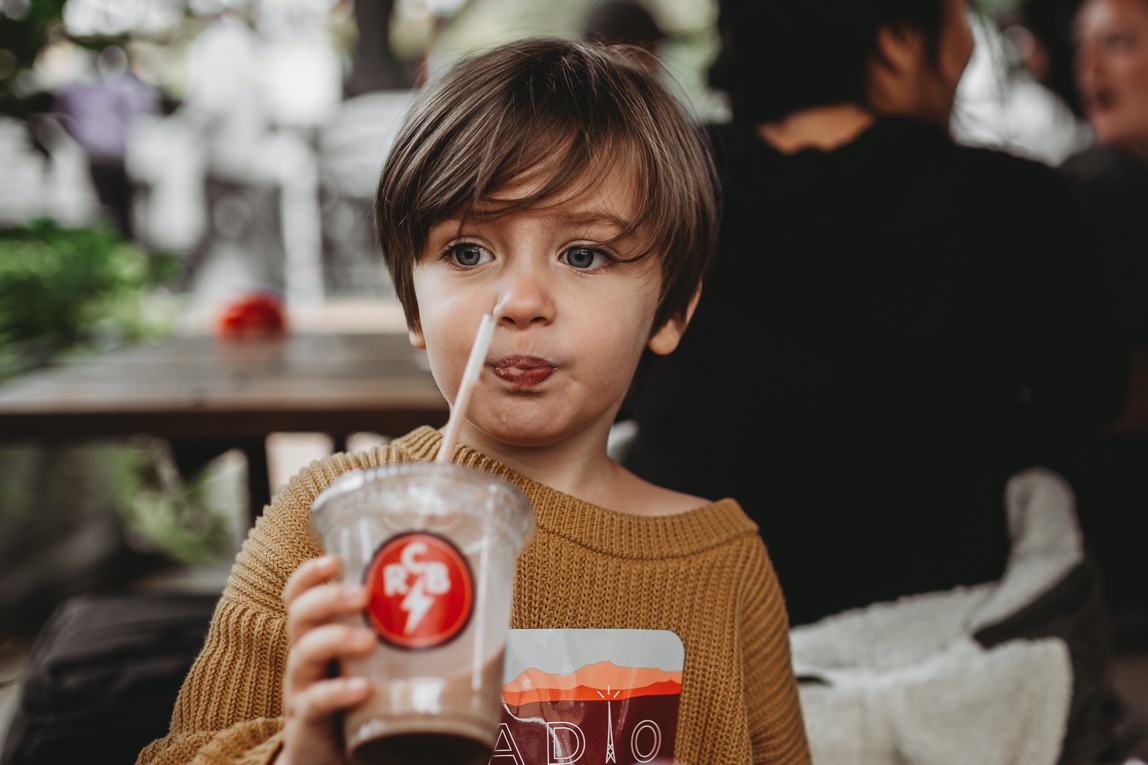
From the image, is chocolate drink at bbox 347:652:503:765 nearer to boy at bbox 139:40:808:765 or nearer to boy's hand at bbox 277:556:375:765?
boy's hand at bbox 277:556:375:765

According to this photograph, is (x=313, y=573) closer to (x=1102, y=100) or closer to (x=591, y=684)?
(x=591, y=684)

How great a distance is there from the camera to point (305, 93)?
1027cm

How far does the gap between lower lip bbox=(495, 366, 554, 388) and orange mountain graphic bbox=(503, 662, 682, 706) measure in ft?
0.98

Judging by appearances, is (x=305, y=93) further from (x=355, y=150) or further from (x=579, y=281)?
(x=579, y=281)

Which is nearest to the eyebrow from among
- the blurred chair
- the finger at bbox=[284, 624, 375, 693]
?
the finger at bbox=[284, 624, 375, 693]

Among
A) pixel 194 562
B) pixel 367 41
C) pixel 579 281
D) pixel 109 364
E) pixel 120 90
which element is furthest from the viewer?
pixel 367 41

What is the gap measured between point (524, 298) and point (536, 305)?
0.05 ft

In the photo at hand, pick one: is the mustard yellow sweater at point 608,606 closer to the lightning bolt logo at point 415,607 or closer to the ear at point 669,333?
the ear at point 669,333

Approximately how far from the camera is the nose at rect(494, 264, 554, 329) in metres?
1.04

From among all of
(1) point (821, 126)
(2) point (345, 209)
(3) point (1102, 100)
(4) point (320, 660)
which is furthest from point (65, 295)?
(2) point (345, 209)

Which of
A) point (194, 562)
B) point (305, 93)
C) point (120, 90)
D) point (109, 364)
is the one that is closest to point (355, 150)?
point (305, 93)

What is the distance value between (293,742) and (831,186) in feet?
4.02

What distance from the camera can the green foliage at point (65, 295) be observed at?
434 cm

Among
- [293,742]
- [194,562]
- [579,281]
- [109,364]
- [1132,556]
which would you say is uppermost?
[579,281]
